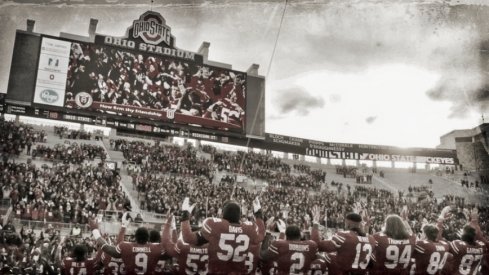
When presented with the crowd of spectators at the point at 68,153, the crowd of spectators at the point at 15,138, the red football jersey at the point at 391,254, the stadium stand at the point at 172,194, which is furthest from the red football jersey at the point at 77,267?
the crowd of spectators at the point at 68,153

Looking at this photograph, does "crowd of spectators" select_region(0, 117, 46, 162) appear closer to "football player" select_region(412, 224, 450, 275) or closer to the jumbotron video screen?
the jumbotron video screen

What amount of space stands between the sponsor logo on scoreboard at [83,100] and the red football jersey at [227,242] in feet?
83.9

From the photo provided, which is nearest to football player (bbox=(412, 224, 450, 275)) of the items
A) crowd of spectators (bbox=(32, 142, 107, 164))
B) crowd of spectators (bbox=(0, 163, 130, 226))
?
crowd of spectators (bbox=(0, 163, 130, 226))

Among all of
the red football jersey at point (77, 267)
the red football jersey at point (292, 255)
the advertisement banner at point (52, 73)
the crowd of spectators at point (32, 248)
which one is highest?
the advertisement banner at point (52, 73)

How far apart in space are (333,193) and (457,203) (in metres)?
11.0

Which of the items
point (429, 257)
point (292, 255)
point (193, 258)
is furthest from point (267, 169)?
point (193, 258)

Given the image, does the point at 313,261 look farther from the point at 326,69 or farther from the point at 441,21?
the point at 326,69

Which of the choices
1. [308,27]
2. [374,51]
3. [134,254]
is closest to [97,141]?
[308,27]

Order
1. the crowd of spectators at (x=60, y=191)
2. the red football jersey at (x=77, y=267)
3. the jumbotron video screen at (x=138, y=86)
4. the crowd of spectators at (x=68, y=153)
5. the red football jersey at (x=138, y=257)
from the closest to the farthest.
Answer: the red football jersey at (x=138, y=257)
the red football jersey at (x=77, y=267)
the crowd of spectators at (x=60, y=191)
the crowd of spectators at (x=68, y=153)
the jumbotron video screen at (x=138, y=86)

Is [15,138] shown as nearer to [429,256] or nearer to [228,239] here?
[228,239]

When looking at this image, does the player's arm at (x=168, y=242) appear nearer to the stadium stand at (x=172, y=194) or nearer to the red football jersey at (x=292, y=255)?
the stadium stand at (x=172, y=194)

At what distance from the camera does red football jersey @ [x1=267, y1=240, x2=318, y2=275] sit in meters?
6.16

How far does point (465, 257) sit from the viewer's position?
7117 mm

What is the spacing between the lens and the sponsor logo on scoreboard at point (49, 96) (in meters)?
28.1
